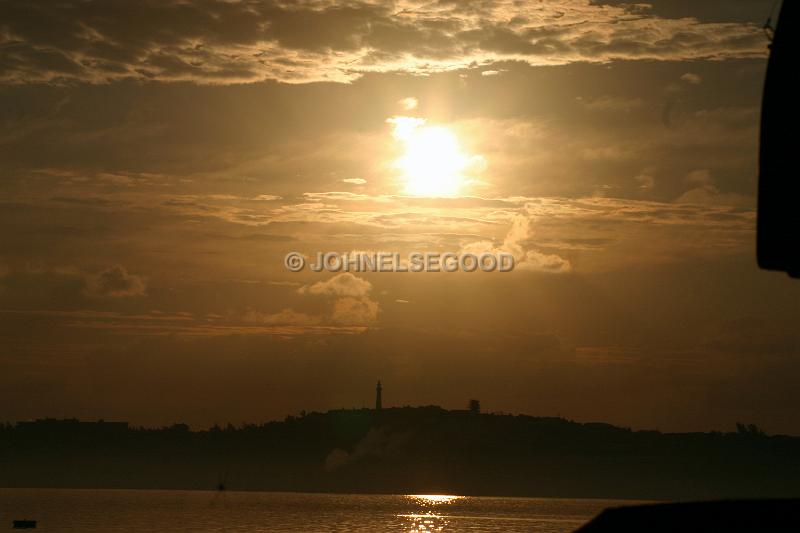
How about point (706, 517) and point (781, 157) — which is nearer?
point (706, 517)

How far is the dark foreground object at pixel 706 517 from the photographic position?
44.5ft

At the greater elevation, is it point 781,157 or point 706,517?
point 781,157

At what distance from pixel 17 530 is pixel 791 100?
20475 cm

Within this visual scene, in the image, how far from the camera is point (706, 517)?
13820 millimetres

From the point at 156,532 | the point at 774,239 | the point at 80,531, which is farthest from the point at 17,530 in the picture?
the point at 774,239

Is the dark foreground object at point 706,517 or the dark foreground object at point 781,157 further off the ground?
the dark foreground object at point 781,157

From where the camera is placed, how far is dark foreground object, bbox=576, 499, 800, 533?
44.5 feet

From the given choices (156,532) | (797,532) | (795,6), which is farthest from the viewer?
(156,532)

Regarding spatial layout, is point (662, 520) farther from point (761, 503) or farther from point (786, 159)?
point (786, 159)

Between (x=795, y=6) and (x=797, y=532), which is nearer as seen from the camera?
(x=797, y=532)

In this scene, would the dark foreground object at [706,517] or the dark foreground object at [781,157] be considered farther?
the dark foreground object at [781,157]

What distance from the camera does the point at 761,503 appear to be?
13.9 metres

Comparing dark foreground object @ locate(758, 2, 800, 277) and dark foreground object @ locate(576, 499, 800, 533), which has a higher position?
dark foreground object @ locate(758, 2, 800, 277)

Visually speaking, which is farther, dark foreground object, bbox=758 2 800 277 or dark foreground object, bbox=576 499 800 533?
dark foreground object, bbox=758 2 800 277
